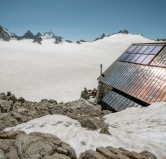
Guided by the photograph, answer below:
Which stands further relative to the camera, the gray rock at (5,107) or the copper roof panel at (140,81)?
the gray rock at (5,107)

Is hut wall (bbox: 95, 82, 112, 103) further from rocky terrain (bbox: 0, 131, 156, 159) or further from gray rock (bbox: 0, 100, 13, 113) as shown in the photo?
rocky terrain (bbox: 0, 131, 156, 159)

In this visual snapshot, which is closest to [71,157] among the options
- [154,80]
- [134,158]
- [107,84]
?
[134,158]

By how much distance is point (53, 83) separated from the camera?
3075 cm

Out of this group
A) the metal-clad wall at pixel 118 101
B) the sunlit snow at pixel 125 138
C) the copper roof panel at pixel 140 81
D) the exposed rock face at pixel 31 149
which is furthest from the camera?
the metal-clad wall at pixel 118 101

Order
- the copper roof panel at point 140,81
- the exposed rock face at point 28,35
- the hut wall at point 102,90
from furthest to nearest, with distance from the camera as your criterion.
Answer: the exposed rock face at point 28,35 → the hut wall at point 102,90 → the copper roof panel at point 140,81

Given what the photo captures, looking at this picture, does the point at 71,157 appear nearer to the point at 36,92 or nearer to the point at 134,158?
the point at 134,158

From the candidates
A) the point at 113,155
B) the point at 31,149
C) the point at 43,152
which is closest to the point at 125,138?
the point at 113,155

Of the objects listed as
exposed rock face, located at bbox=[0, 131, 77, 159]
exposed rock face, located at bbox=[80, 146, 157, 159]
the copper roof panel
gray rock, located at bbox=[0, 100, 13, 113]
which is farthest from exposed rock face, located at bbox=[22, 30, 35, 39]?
exposed rock face, located at bbox=[80, 146, 157, 159]

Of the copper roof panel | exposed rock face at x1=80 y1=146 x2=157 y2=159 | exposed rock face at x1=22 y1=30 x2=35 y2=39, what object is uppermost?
exposed rock face at x1=22 y1=30 x2=35 y2=39

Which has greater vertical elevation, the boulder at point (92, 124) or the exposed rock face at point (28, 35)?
the exposed rock face at point (28, 35)

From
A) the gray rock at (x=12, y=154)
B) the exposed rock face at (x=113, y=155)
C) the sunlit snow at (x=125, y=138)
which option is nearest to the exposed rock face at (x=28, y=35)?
the sunlit snow at (x=125, y=138)

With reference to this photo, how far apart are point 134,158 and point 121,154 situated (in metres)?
0.34

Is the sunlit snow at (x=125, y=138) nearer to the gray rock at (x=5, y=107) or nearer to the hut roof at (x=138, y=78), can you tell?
the hut roof at (x=138, y=78)

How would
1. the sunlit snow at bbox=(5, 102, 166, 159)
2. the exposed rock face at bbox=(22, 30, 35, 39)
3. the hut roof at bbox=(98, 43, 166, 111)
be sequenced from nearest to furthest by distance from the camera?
the sunlit snow at bbox=(5, 102, 166, 159), the hut roof at bbox=(98, 43, 166, 111), the exposed rock face at bbox=(22, 30, 35, 39)
